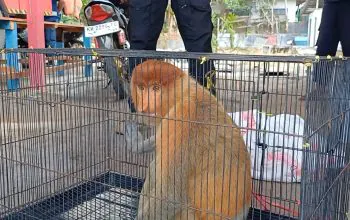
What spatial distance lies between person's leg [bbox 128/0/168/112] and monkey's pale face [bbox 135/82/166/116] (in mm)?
1295

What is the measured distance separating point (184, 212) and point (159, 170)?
0.77ft

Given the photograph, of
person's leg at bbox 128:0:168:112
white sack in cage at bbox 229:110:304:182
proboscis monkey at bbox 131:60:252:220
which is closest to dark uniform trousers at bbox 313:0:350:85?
white sack in cage at bbox 229:110:304:182

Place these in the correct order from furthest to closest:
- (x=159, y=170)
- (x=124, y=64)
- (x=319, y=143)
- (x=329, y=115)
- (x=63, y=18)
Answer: (x=63, y=18)
(x=124, y=64)
(x=159, y=170)
(x=329, y=115)
(x=319, y=143)

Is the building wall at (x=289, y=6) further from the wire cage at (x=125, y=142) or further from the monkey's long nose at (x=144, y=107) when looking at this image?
the monkey's long nose at (x=144, y=107)

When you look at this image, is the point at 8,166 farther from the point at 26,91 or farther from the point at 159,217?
the point at 159,217

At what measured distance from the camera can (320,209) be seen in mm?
1924

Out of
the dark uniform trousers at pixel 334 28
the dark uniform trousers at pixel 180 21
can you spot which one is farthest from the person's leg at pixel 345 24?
the dark uniform trousers at pixel 180 21

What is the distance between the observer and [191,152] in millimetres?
1990

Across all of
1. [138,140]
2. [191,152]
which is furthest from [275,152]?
[191,152]

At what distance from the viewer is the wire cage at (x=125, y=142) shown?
1.86 m

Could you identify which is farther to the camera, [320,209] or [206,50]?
[206,50]

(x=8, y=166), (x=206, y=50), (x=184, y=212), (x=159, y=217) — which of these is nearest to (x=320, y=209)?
(x=184, y=212)

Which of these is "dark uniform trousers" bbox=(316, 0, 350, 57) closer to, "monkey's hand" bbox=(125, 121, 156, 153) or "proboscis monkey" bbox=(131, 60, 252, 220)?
"monkey's hand" bbox=(125, 121, 156, 153)

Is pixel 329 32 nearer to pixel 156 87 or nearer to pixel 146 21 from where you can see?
pixel 146 21
